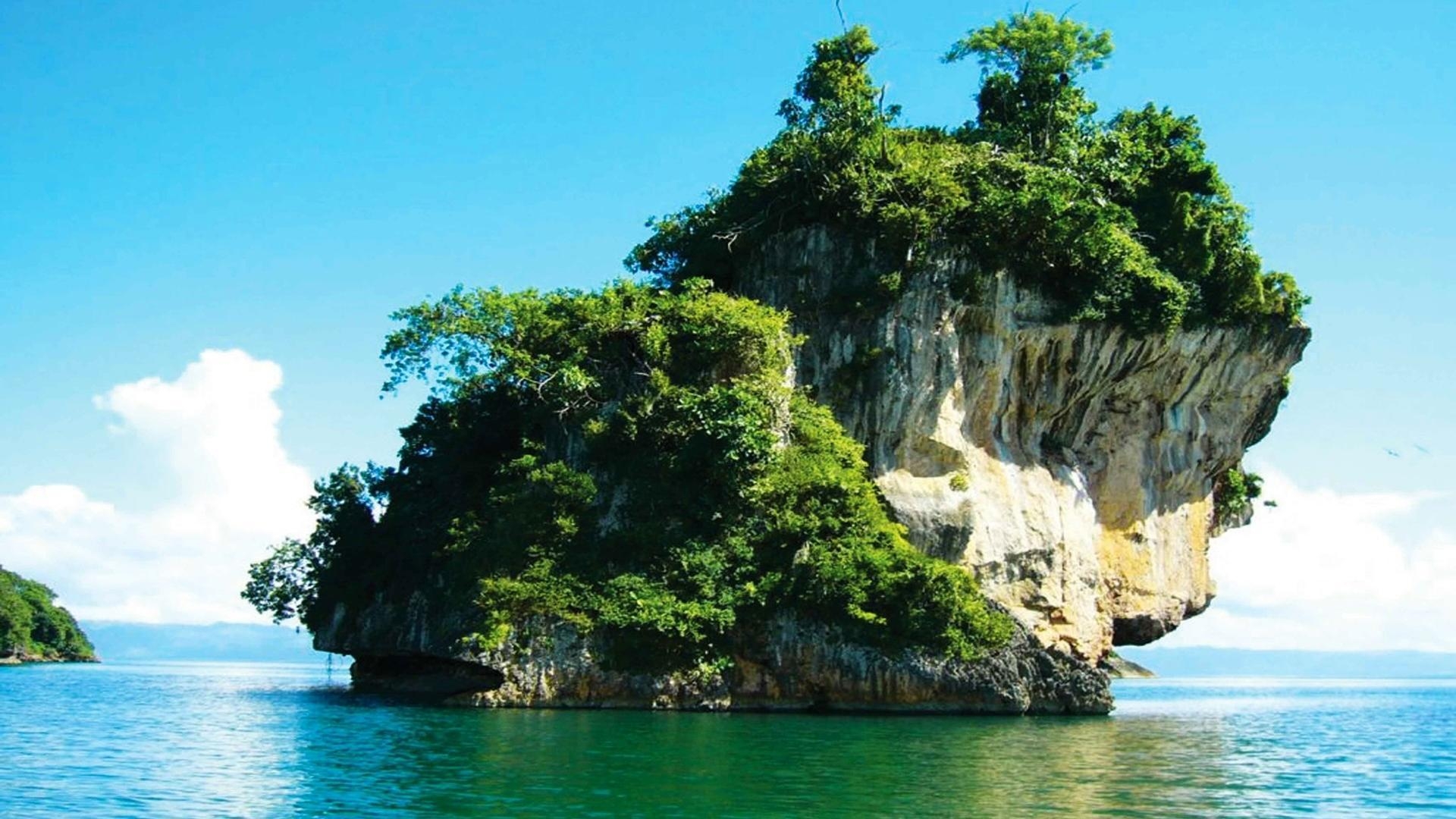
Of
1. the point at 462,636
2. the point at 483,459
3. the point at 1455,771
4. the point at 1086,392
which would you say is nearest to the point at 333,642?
the point at 483,459

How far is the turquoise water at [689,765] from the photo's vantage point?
1530 centimetres

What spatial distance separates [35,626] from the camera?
9575 centimetres

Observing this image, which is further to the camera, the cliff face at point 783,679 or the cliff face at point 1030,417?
the cliff face at point 1030,417

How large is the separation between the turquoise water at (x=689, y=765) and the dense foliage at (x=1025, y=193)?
13.0 m

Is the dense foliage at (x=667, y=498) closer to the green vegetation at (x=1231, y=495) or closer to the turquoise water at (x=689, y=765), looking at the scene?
the turquoise water at (x=689, y=765)

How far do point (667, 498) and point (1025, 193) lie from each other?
13.4 m

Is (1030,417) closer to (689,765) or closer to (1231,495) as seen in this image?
(1231,495)

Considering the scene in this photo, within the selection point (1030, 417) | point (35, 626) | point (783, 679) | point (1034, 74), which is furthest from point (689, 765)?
point (35, 626)

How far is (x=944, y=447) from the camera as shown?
114 ft

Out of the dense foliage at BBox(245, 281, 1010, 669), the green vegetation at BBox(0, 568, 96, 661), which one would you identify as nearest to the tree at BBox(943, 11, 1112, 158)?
the dense foliage at BBox(245, 281, 1010, 669)

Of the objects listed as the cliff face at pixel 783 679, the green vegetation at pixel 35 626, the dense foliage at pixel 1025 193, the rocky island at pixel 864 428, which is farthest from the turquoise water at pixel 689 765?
the green vegetation at pixel 35 626

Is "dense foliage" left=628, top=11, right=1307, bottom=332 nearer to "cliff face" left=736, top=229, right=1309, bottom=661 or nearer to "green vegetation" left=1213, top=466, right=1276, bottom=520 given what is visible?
"cliff face" left=736, top=229, right=1309, bottom=661

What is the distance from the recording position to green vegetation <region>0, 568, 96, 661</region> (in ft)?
284

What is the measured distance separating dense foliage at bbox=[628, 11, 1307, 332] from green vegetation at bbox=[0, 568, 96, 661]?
2700 inches
